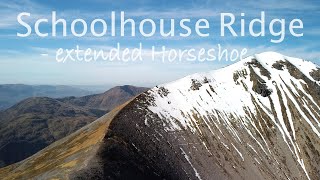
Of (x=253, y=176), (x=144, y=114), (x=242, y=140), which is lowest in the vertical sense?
(x=253, y=176)

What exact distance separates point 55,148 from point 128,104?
32244mm

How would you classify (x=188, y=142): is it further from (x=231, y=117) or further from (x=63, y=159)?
(x=63, y=159)

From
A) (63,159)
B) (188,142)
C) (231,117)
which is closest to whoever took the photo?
(63,159)

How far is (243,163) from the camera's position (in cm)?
15600

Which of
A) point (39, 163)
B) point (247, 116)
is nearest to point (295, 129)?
point (247, 116)

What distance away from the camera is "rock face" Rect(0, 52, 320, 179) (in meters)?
114

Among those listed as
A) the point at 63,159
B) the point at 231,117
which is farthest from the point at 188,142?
the point at 63,159

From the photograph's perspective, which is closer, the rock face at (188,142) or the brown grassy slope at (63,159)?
the brown grassy slope at (63,159)

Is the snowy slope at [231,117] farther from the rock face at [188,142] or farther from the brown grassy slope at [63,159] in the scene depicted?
the brown grassy slope at [63,159]

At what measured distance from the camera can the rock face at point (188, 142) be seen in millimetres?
113688

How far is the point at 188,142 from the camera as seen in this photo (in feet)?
484

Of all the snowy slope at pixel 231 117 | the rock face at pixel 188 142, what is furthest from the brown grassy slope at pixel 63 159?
the snowy slope at pixel 231 117

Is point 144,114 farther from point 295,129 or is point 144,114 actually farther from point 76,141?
point 295,129

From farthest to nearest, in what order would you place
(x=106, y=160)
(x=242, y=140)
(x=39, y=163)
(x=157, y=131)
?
(x=242, y=140) → (x=157, y=131) → (x=39, y=163) → (x=106, y=160)
